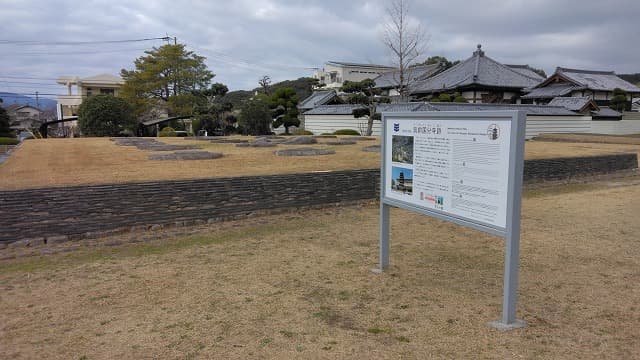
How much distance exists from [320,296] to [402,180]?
4.25 feet

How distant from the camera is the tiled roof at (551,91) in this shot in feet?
110

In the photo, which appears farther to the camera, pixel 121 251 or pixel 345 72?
pixel 345 72

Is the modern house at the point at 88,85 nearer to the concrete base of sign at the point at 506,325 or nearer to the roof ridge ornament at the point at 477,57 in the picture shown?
the roof ridge ornament at the point at 477,57

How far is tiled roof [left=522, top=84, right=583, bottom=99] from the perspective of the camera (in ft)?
110

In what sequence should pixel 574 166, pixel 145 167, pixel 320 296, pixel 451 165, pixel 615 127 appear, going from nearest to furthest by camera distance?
pixel 451 165
pixel 320 296
pixel 145 167
pixel 574 166
pixel 615 127

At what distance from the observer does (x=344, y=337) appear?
310 cm

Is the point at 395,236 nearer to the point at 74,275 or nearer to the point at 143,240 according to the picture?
the point at 143,240

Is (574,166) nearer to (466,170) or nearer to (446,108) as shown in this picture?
(466,170)

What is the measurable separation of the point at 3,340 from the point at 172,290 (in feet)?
4.07

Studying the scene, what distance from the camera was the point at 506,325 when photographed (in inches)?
126

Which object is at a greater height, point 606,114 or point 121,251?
point 606,114

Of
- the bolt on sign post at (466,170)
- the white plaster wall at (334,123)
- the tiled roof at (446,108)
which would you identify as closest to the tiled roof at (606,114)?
the tiled roof at (446,108)

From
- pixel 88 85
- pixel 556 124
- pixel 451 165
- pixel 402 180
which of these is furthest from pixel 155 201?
pixel 88 85

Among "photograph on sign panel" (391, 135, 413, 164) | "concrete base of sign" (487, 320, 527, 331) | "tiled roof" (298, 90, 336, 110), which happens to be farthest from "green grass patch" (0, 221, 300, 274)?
"tiled roof" (298, 90, 336, 110)
